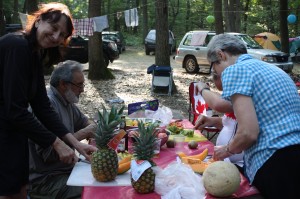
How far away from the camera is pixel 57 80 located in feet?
9.92

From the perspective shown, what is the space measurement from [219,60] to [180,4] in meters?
41.3

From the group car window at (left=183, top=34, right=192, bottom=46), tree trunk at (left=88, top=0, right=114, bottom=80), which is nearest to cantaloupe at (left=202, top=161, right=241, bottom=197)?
tree trunk at (left=88, top=0, right=114, bottom=80)

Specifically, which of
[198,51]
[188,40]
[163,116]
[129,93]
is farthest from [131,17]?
[163,116]

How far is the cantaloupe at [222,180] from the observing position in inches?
75.6

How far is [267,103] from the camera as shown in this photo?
76.7 inches

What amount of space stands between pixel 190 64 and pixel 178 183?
41.4ft

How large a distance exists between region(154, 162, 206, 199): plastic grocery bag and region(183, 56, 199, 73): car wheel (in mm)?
12409

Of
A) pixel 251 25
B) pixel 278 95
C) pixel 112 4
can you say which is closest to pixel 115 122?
pixel 278 95

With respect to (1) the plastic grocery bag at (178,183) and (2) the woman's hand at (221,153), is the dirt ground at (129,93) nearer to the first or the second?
(2) the woman's hand at (221,153)

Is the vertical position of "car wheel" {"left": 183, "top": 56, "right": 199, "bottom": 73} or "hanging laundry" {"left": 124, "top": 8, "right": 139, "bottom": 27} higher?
"hanging laundry" {"left": 124, "top": 8, "right": 139, "bottom": 27}

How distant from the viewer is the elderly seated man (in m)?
2.66

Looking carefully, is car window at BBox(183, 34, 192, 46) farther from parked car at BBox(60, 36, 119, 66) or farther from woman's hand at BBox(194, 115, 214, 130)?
woman's hand at BBox(194, 115, 214, 130)

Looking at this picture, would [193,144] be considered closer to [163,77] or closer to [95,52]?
[163,77]

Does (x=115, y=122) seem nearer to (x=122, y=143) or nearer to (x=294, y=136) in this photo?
(x=122, y=143)
